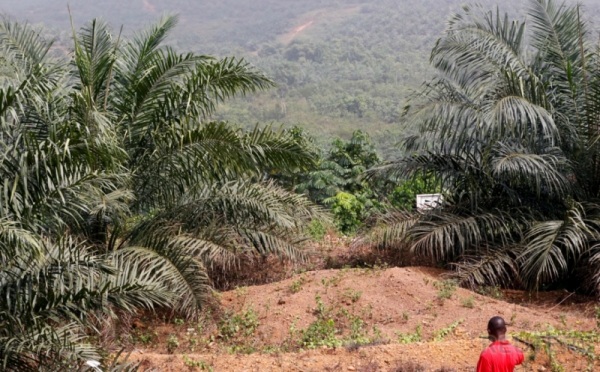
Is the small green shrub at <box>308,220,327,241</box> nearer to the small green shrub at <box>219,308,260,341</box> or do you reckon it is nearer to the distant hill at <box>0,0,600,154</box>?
the small green shrub at <box>219,308,260,341</box>

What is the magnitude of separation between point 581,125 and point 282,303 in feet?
15.2

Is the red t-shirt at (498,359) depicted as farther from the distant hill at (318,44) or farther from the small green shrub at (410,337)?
the distant hill at (318,44)

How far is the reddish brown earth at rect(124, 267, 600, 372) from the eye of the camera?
5547 millimetres

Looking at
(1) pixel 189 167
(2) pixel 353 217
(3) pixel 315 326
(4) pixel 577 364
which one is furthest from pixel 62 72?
(2) pixel 353 217

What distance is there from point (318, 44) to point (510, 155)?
10336cm

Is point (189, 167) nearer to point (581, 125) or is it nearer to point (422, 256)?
point (422, 256)

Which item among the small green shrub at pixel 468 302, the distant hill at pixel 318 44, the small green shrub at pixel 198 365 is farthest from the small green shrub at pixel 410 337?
the distant hill at pixel 318 44

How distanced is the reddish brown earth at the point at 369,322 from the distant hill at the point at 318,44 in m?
22.1

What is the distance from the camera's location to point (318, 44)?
357 ft

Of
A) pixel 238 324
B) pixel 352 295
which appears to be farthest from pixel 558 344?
pixel 238 324

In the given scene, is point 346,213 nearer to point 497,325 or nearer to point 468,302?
point 468,302

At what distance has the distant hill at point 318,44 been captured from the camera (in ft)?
225

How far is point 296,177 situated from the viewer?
61.3 feet

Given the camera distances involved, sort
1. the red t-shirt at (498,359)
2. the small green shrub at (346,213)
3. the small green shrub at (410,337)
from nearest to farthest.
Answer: the red t-shirt at (498,359)
the small green shrub at (410,337)
the small green shrub at (346,213)
